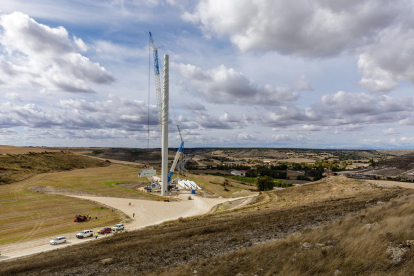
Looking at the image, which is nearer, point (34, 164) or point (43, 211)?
point (43, 211)

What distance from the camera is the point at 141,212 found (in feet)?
179

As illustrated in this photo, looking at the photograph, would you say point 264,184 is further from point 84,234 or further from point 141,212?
point 84,234

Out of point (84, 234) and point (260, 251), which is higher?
point (260, 251)

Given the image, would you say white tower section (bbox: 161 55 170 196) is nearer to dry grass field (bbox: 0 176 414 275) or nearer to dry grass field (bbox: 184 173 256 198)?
dry grass field (bbox: 184 173 256 198)

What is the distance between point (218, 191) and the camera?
86250 mm

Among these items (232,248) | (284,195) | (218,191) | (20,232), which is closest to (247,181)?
(218,191)

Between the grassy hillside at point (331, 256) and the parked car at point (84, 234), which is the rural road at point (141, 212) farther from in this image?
the grassy hillside at point (331, 256)

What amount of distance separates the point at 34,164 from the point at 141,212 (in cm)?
8807

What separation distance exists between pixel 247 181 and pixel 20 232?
9118cm

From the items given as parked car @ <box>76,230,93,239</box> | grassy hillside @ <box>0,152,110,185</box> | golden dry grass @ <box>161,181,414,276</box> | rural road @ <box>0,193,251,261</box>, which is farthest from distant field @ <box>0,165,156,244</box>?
golden dry grass @ <box>161,181,414,276</box>

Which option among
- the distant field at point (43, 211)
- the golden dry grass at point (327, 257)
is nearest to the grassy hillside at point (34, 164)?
the distant field at point (43, 211)

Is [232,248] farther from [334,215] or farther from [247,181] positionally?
[247,181]

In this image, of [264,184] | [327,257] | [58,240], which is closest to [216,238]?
[327,257]

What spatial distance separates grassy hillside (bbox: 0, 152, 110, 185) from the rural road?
41711 mm
